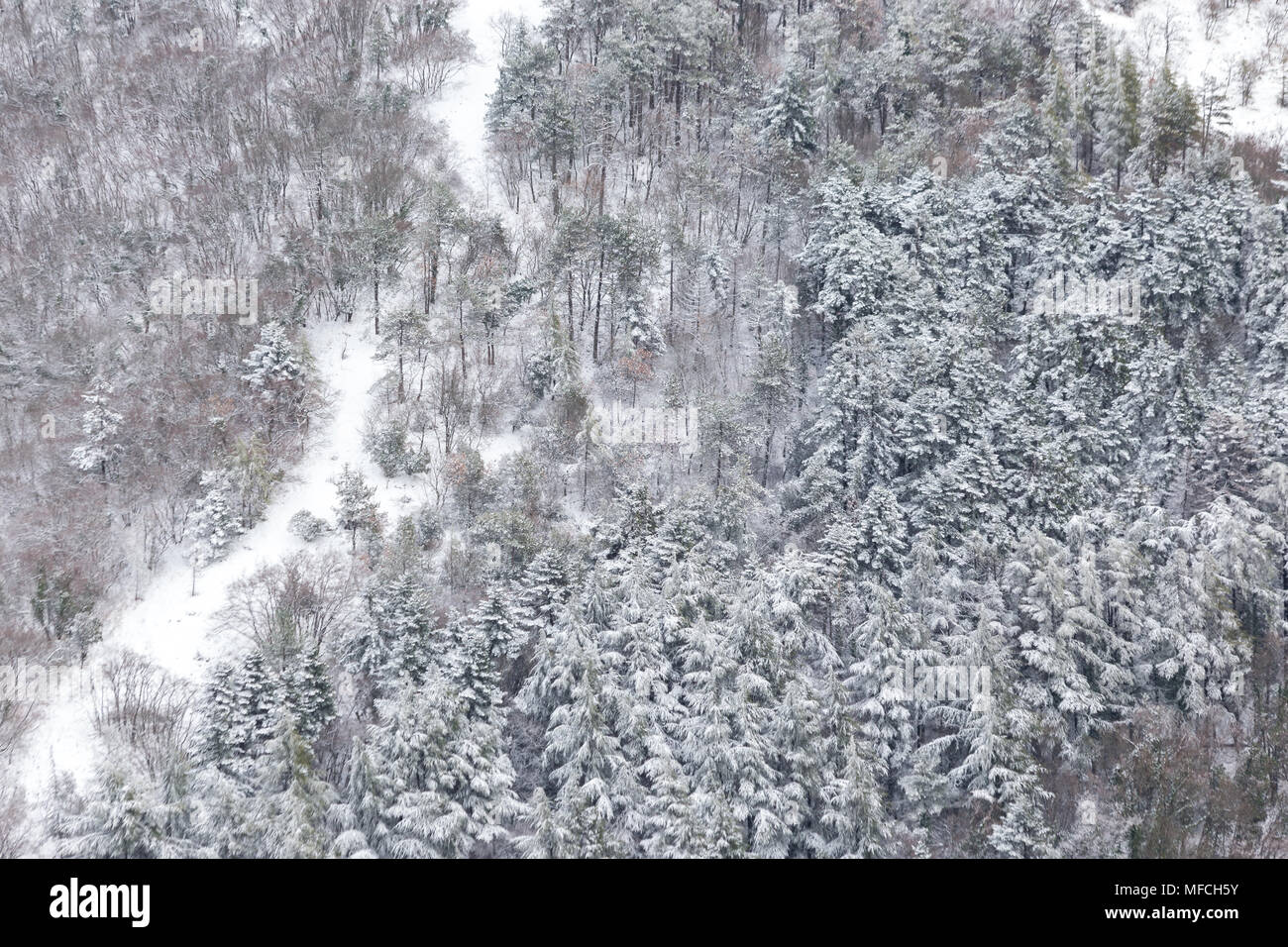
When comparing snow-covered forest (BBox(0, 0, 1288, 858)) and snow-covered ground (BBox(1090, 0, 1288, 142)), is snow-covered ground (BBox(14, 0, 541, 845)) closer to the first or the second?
snow-covered forest (BBox(0, 0, 1288, 858))

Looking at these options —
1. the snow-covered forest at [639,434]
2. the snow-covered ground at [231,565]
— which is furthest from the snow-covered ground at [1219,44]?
the snow-covered ground at [231,565]

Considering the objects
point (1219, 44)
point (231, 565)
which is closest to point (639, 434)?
point (231, 565)

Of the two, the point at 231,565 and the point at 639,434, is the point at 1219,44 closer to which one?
the point at 639,434

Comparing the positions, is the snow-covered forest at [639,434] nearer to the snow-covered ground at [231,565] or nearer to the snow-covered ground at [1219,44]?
the snow-covered ground at [231,565]

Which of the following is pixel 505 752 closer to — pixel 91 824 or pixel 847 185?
pixel 91 824

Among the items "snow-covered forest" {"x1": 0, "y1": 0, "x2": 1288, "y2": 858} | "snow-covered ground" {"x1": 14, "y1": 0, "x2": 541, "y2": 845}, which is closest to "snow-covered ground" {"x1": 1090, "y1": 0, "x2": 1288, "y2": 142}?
"snow-covered forest" {"x1": 0, "y1": 0, "x2": 1288, "y2": 858}

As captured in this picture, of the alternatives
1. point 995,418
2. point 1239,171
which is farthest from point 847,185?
point 1239,171

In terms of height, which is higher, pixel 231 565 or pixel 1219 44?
pixel 1219 44
